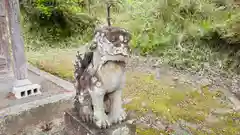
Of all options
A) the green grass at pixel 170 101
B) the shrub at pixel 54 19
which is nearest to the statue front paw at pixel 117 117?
the green grass at pixel 170 101

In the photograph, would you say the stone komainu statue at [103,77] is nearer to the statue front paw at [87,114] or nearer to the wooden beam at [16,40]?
the statue front paw at [87,114]

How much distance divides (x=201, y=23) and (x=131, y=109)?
11.2ft

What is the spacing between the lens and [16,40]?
3.61m

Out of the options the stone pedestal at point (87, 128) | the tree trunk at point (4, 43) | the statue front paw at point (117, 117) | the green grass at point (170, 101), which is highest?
the tree trunk at point (4, 43)

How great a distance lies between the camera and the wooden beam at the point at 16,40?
349 cm

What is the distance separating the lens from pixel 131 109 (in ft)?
12.8

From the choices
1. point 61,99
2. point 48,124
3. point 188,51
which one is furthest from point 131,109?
A: point 188,51

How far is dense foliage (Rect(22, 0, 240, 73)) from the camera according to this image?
5.64 metres

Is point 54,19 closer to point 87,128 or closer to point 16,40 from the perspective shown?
point 16,40

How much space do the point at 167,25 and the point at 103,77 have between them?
15.7 ft

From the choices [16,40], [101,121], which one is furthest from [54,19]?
[101,121]

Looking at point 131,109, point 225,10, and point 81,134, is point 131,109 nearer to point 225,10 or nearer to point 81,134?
point 81,134

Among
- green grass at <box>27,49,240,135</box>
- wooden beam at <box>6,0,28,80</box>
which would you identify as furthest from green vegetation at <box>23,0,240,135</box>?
wooden beam at <box>6,0,28,80</box>

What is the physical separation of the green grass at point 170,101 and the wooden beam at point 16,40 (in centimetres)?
141
